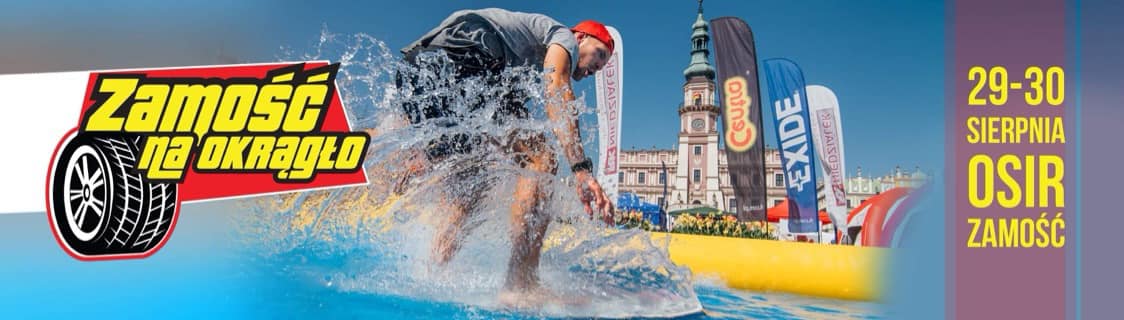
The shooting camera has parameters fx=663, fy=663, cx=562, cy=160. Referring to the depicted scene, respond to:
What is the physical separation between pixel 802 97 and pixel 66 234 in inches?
146

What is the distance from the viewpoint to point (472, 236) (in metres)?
1.83

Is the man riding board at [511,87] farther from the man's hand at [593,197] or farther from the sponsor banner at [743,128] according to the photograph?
the sponsor banner at [743,128]

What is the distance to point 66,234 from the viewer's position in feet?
8.69

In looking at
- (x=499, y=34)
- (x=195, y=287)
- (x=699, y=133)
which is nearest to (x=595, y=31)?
(x=499, y=34)

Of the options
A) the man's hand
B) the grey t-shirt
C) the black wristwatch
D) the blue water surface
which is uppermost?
the grey t-shirt

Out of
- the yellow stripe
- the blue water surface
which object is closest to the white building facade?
the yellow stripe

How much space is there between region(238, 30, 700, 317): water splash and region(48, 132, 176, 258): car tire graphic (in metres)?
0.88

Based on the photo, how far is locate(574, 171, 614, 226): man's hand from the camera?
147 cm

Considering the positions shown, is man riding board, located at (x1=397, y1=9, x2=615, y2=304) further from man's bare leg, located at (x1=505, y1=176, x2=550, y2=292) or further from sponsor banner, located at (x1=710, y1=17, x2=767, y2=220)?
sponsor banner, located at (x1=710, y1=17, x2=767, y2=220)

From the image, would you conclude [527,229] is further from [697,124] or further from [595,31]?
[697,124]

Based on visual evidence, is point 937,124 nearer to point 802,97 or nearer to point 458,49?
point 802,97

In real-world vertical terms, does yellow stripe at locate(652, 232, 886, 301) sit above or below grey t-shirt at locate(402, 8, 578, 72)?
below

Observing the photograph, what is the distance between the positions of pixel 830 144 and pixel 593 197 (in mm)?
3025

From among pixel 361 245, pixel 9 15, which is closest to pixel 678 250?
pixel 361 245
